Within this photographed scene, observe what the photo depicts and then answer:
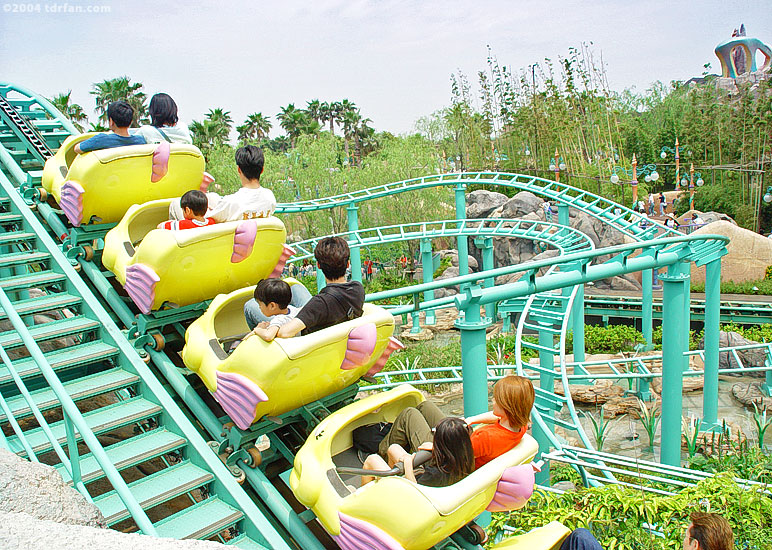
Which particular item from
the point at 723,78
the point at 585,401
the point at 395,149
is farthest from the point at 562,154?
the point at 723,78

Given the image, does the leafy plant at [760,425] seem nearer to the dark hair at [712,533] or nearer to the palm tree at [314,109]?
the dark hair at [712,533]

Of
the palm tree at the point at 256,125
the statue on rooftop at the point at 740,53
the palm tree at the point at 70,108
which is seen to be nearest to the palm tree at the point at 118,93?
the palm tree at the point at 70,108

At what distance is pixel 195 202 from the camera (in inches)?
124

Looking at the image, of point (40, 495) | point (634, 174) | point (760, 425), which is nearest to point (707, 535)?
point (40, 495)

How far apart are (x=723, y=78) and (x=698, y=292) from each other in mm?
32382

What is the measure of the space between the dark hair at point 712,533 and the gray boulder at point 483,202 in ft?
61.4

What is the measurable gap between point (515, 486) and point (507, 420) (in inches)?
9.7

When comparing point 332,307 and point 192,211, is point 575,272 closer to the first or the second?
point 332,307

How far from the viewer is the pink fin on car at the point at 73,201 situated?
3.48m

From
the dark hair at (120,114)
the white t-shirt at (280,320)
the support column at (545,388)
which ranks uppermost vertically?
the dark hair at (120,114)

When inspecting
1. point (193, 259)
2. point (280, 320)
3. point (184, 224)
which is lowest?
point (280, 320)

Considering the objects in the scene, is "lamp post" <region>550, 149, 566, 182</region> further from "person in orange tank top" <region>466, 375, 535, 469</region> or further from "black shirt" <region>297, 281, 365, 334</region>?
"person in orange tank top" <region>466, 375, 535, 469</region>

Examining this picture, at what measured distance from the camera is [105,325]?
324cm

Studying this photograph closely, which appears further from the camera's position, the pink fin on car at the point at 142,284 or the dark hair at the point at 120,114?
the dark hair at the point at 120,114
